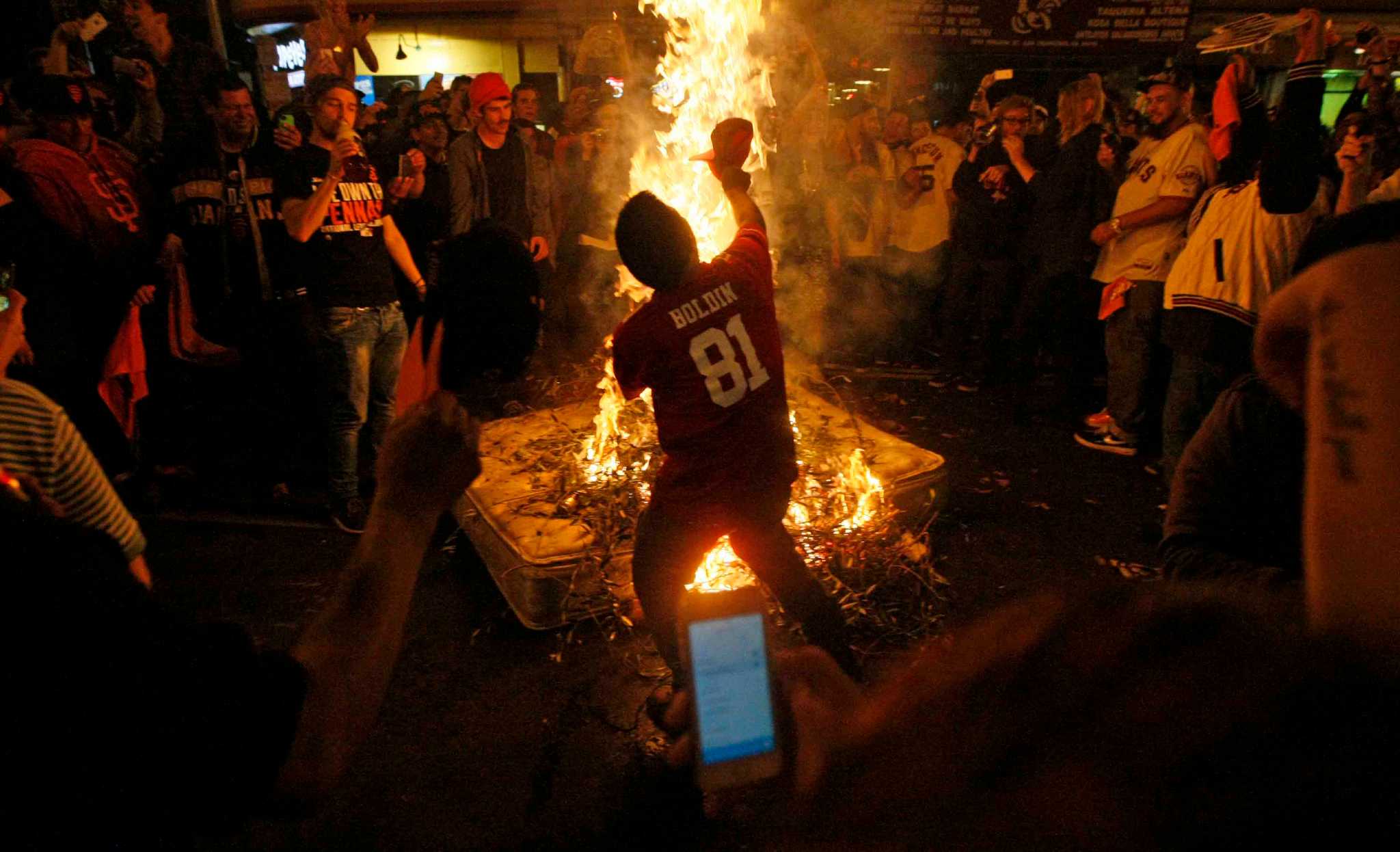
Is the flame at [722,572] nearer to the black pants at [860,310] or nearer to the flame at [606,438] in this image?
the flame at [606,438]

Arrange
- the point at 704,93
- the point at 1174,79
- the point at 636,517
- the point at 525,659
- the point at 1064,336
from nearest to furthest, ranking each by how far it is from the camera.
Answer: the point at 525,659
the point at 636,517
the point at 704,93
the point at 1174,79
the point at 1064,336

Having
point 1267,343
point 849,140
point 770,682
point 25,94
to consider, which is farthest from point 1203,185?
point 25,94

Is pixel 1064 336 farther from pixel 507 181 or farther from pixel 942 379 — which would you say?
pixel 507 181

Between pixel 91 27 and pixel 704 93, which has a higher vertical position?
pixel 91 27

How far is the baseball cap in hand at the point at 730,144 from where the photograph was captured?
3834mm

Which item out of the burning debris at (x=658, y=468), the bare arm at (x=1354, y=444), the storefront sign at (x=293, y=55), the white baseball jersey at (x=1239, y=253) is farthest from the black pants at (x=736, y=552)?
the storefront sign at (x=293, y=55)

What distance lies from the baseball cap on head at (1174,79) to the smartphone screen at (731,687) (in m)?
6.48

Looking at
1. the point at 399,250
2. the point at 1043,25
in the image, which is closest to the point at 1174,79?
the point at 399,250

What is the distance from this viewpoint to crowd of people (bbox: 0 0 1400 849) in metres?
0.75

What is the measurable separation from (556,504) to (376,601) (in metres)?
3.45

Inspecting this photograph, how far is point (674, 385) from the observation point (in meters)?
3.10

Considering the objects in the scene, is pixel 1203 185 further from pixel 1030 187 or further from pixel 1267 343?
pixel 1267 343

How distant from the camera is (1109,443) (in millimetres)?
6867

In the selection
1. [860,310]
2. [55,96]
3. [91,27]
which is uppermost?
[91,27]
